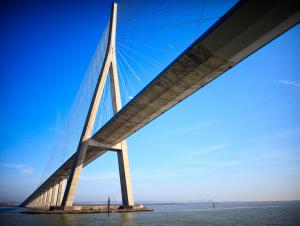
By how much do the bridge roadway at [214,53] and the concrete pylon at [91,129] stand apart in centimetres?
366

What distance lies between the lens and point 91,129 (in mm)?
27312

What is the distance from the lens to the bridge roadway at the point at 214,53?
10.6 m

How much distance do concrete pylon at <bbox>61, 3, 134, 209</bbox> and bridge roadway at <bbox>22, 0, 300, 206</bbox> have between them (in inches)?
144

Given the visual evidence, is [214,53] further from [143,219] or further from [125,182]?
[125,182]

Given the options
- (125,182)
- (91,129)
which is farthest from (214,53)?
(125,182)

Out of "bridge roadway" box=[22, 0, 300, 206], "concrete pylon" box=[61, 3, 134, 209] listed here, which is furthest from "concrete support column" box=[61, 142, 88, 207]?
"bridge roadway" box=[22, 0, 300, 206]

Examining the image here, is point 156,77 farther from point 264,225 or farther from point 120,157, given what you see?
point 120,157

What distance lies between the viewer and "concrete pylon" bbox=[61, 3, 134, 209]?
26.6m

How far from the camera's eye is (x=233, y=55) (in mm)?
13914

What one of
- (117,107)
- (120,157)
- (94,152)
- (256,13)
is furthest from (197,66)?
(94,152)

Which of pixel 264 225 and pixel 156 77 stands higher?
pixel 156 77

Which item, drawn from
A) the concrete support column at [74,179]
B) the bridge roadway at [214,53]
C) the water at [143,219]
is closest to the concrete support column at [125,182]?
the water at [143,219]

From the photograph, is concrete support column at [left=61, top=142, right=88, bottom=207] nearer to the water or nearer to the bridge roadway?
the water

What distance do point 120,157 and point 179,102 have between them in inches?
451
